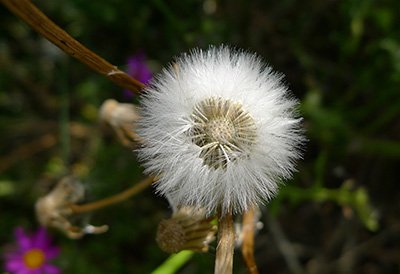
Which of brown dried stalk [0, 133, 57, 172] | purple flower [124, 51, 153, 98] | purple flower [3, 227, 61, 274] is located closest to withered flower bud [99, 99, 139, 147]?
purple flower [124, 51, 153, 98]

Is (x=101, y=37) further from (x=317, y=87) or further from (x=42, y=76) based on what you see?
(x=317, y=87)

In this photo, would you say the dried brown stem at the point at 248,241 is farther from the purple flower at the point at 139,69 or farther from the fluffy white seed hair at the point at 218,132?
the purple flower at the point at 139,69

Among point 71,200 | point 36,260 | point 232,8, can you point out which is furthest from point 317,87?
point 36,260

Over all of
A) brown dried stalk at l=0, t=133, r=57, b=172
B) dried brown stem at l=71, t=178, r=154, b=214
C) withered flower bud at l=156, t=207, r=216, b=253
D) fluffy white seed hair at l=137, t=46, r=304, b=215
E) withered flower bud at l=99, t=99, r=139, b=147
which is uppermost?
brown dried stalk at l=0, t=133, r=57, b=172

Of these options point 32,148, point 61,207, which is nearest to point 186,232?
point 61,207

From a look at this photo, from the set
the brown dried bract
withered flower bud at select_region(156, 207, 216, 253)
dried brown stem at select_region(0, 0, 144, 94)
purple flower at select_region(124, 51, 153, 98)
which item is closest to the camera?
dried brown stem at select_region(0, 0, 144, 94)

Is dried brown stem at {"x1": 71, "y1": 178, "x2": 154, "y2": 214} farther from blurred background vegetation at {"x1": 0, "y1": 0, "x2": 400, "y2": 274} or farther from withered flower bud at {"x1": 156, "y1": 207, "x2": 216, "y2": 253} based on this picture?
blurred background vegetation at {"x1": 0, "y1": 0, "x2": 400, "y2": 274}
